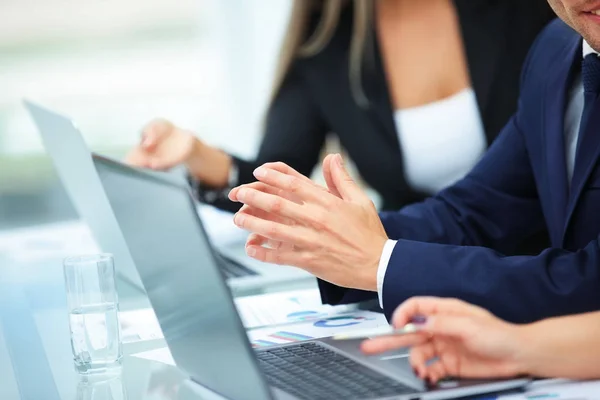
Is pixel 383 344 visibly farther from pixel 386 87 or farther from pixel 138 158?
pixel 386 87

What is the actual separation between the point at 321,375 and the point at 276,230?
0.19 meters

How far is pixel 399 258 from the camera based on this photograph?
43.4 inches

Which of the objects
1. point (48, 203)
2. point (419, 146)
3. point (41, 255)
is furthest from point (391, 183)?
point (48, 203)

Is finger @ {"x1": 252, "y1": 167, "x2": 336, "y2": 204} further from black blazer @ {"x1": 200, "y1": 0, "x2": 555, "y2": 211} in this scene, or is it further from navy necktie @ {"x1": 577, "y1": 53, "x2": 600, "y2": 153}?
black blazer @ {"x1": 200, "y1": 0, "x2": 555, "y2": 211}

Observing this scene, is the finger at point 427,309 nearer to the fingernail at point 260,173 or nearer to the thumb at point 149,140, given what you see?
the fingernail at point 260,173

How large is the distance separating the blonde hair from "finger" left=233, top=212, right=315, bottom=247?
1.12 m

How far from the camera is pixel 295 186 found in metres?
1.10

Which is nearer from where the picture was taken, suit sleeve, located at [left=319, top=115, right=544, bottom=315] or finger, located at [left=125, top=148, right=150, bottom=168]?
suit sleeve, located at [left=319, top=115, right=544, bottom=315]

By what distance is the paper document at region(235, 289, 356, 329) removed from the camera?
1.31 metres

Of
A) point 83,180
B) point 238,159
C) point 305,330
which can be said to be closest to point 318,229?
point 305,330

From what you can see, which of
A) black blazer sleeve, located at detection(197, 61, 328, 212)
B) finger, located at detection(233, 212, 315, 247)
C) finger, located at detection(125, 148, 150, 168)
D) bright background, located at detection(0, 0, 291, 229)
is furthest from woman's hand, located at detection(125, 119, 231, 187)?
bright background, located at detection(0, 0, 291, 229)

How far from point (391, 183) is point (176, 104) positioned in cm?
175

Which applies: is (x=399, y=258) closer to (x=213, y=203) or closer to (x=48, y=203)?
(x=213, y=203)

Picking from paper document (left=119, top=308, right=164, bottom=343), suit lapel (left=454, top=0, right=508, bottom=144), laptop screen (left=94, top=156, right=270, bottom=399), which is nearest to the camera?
laptop screen (left=94, top=156, right=270, bottom=399)
